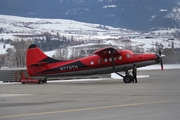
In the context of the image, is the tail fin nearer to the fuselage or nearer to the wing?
the fuselage

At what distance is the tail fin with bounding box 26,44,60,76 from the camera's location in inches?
1382

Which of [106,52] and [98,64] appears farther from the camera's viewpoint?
[98,64]

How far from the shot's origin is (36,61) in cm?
3541

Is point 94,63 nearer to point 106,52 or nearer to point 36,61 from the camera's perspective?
point 106,52

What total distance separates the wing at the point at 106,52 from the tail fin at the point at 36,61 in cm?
376

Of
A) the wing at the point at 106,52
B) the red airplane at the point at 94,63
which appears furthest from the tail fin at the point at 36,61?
the wing at the point at 106,52

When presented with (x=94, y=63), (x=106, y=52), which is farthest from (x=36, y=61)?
(x=106, y=52)

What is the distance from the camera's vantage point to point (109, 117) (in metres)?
13.7

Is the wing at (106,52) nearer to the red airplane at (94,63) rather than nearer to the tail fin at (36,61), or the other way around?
the red airplane at (94,63)

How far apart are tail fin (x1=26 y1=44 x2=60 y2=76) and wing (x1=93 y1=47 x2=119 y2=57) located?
12.3 ft

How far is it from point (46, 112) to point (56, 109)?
904 millimetres

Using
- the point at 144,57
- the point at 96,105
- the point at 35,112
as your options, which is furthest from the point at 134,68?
the point at 35,112

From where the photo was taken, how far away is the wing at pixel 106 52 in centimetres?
3296

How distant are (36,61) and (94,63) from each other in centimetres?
450
